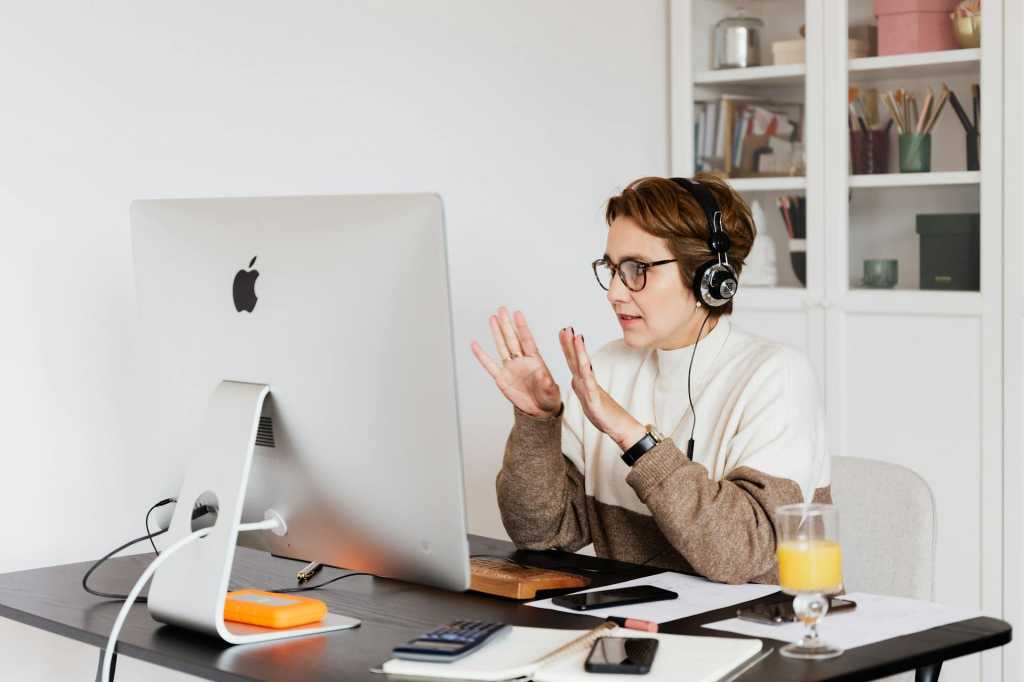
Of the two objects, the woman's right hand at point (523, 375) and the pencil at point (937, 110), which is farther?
the pencil at point (937, 110)

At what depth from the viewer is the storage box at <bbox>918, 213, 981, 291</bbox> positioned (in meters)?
3.29

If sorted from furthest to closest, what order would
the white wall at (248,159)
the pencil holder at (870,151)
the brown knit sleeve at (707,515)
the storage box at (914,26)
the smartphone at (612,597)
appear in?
the pencil holder at (870,151) < the storage box at (914,26) < the white wall at (248,159) < the brown knit sleeve at (707,515) < the smartphone at (612,597)

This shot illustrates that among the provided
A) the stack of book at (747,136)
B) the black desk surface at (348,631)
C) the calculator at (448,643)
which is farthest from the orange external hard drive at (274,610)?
the stack of book at (747,136)

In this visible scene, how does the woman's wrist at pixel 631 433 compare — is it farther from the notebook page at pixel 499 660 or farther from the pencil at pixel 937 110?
the pencil at pixel 937 110

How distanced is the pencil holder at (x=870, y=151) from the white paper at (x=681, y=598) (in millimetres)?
1892

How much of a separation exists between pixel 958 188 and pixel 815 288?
441 millimetres

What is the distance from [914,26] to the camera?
3.41 m

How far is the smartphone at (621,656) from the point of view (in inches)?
54.3

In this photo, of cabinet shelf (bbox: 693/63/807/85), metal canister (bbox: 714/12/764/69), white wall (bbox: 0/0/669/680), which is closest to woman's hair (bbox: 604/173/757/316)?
white wall (bbox: 0/0/669/680)

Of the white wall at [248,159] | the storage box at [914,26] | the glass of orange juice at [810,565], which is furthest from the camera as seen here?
the storage box at [914,26]

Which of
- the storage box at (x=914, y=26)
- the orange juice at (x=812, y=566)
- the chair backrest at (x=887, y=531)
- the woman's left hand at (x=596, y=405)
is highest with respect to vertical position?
the storage box at (x=914, y=26)

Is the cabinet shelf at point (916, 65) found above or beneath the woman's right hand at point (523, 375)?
above

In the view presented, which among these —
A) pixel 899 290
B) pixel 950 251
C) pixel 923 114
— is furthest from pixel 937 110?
pixel 899 290

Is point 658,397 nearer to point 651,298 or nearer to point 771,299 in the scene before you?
point 651,298
